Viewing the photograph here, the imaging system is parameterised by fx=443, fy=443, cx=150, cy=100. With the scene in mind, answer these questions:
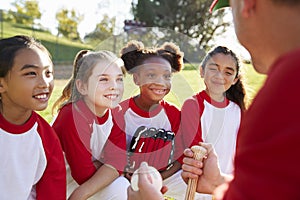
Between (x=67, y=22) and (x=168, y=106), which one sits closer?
(x=168, y=106)

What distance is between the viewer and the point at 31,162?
1697mm

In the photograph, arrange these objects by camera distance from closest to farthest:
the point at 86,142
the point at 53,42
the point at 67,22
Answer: the point at 86,142 → the point at 53,42 → the point at 67,22

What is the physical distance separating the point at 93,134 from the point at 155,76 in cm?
49

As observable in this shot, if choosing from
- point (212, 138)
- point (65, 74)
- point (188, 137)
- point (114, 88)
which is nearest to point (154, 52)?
point (114, 88)

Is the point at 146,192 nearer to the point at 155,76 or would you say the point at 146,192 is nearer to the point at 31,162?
the point at 155,76

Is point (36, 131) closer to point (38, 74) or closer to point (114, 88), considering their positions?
point (38, 74)

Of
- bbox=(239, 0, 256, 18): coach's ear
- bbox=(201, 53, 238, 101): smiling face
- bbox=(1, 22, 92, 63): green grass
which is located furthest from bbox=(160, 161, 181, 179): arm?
bbox=(1, 22, 92, 63): green grass

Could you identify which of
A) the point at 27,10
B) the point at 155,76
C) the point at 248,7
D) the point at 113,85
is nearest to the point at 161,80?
the point at 155,76

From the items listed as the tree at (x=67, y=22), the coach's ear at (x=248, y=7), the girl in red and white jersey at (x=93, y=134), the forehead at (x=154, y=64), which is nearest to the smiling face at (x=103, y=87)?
the girl in red and white jersey at (x=93, y=134)

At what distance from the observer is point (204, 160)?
1.31 m

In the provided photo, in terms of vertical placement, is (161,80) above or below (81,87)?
above

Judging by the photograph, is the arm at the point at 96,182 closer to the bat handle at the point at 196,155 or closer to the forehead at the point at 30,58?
the forehead at the point at 30,58

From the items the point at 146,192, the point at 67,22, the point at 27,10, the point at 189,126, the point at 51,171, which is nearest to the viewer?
the point at 146,192

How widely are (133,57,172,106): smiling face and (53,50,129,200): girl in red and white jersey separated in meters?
0.16
